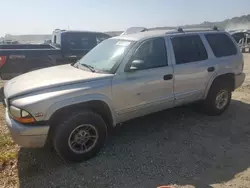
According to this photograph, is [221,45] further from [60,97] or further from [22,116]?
[22,116]

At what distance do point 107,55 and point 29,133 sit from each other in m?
1.81

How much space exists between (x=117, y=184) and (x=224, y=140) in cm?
208

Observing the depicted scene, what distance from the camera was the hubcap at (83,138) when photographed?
358 centimetres

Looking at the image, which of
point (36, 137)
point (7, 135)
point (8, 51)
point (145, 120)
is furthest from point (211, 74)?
point (8, 51)

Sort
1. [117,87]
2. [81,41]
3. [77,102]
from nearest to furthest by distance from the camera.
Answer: [77,102] → [117,87] → [81,41]

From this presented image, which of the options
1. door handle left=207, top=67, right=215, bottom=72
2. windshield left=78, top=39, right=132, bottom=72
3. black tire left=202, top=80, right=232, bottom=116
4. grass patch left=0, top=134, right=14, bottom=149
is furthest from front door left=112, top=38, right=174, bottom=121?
grass patch left=0, top=134, right=14, bottom=149

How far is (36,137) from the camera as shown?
329 centimetres

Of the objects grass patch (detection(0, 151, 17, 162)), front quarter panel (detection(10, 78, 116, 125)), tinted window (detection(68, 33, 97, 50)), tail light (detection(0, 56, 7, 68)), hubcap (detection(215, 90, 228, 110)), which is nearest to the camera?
front quarter panel (detection(10, 78, 116, 125))

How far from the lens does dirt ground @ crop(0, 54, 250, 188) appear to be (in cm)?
329

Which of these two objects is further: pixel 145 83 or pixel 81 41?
pixel 81 41

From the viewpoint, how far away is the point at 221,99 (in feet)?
17.7

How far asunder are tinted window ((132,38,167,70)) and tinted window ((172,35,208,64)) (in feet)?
0.87

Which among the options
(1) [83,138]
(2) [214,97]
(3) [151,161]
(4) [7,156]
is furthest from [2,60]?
(2) [214,97]

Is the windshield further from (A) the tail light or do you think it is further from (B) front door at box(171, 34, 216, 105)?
(A) the tail light
